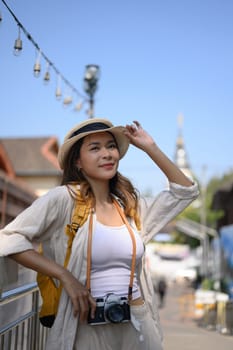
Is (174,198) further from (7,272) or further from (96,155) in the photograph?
(7,272)

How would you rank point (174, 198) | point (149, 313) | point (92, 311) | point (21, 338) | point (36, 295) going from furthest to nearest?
point (36, 295)
point (21, 338)
point (174, 198)
point (149, 313)
point (92, 311)

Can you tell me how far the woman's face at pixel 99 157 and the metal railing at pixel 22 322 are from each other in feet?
2.35

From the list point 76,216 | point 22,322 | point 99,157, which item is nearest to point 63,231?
point 76,216

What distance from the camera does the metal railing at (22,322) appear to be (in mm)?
2491

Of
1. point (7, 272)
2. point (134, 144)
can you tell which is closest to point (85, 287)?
point (7, 272)

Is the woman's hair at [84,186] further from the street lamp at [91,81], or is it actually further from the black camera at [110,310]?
the street lamp at [91,81]

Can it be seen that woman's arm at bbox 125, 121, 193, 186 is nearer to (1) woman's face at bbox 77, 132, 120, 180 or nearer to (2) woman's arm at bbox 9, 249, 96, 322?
(1) woman's face at bbox 77, 132, 120, 180

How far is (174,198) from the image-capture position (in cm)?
243

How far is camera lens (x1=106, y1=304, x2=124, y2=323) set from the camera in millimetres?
2072

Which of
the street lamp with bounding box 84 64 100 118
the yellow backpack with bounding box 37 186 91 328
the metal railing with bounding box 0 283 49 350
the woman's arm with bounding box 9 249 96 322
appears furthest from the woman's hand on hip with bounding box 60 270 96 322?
the street lamp with bounding box 84 64 100 118

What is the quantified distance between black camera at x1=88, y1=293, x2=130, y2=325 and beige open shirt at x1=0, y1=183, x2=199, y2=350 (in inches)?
3.7

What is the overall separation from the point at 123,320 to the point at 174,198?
24.7 inches

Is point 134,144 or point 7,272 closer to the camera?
point 7,272

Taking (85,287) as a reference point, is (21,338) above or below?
below
